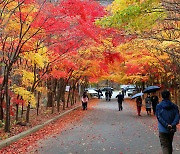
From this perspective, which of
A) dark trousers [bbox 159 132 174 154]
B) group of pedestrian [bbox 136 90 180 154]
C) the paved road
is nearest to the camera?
group of pedestrian [bbox 136 90 180 154]

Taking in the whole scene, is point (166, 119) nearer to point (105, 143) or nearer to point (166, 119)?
point (166, 119)

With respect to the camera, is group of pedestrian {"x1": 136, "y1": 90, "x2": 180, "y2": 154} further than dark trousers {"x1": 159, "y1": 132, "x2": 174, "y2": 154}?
No

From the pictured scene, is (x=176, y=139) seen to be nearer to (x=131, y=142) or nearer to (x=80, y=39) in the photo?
(x=131, y=142)

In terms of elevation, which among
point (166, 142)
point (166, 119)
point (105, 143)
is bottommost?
point (105, 143)

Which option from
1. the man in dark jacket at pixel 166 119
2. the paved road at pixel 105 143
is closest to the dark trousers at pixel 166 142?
the man in dark jacket at pixel 166 119

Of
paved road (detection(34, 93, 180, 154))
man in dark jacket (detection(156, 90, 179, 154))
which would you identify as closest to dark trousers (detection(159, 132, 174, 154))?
man in dark jacket (detection(156, 90, 179, 154))

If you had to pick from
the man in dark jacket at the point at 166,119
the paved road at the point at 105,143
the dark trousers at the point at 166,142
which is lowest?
the paved road at the point at 105,143

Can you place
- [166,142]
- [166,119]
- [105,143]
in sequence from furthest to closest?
[105,143] → [166,142] → [166,119]

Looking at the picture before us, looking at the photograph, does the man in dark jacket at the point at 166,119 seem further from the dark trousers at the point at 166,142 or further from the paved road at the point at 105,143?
the paved road at the point at 105,143

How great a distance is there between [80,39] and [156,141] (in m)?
8.20

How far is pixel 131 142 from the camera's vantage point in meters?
10.7

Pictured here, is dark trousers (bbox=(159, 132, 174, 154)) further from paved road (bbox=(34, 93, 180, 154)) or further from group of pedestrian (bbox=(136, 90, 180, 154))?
paved road (bbox=(34, 93, 180, 154))

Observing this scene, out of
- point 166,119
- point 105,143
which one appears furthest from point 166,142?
point 105,143

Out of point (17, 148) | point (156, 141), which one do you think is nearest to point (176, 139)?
point (156, 141)
